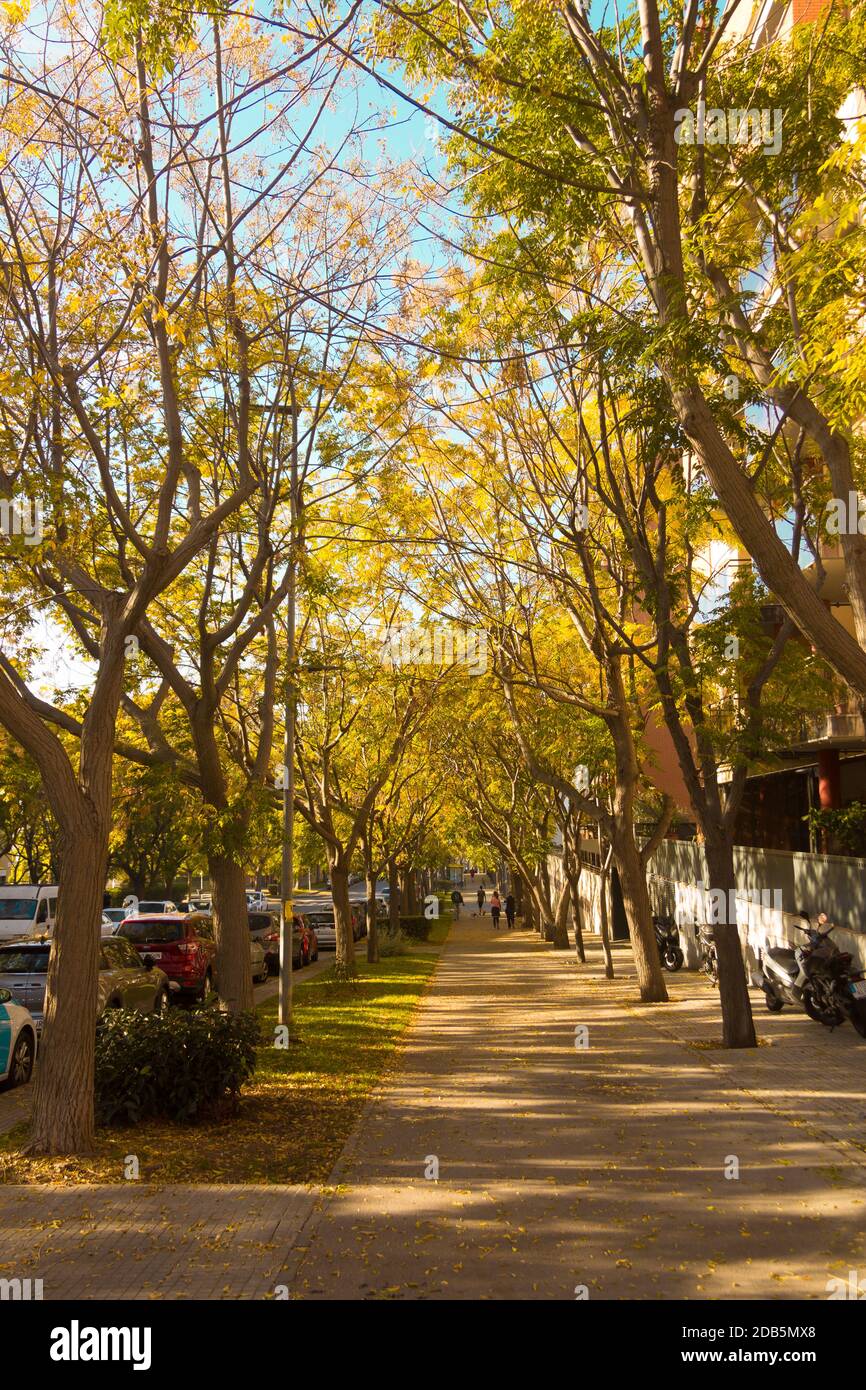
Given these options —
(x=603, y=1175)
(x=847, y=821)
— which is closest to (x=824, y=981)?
(x=847, y=821)

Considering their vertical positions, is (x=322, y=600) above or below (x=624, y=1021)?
above

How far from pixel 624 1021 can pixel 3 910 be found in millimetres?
15360

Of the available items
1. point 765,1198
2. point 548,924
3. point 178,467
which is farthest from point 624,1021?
point 548,924

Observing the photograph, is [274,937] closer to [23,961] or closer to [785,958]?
[23,961]

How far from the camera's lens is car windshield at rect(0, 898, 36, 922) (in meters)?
24.6

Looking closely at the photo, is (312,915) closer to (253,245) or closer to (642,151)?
(253,245)

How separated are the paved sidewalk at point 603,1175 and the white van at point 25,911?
1300cm

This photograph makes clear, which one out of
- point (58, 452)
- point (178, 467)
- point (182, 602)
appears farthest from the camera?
point (182, 602)

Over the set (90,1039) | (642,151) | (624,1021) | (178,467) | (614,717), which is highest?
(642,151)

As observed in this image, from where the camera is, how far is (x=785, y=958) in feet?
48.8

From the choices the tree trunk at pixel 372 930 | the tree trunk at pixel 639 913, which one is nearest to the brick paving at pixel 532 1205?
the tree trunk at pixel 639 913

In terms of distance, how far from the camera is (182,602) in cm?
1561

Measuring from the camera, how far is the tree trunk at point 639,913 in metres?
17.8


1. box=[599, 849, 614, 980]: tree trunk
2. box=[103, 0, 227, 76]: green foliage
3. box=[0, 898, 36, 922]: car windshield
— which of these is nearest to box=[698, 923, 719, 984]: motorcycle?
box=[599, 849, 614, 980]: tree trunk
